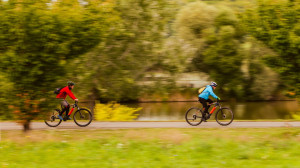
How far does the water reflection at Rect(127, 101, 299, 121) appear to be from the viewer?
2467cm

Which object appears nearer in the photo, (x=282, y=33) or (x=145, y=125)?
(x=282, y=33)

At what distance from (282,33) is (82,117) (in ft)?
25.6

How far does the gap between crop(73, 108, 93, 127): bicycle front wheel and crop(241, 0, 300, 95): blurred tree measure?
6757 millimetres

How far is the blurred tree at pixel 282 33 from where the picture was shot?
10977 mm

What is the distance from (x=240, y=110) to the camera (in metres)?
27.8

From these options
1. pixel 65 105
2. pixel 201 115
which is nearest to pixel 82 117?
pixel 65 105

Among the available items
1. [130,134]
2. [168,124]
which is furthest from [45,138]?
[168,124]

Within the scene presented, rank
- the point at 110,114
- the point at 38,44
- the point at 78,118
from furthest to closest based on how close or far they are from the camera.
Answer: the point at 110,114
the point at 78,118
the point at 38,44

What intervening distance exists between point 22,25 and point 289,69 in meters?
8.14

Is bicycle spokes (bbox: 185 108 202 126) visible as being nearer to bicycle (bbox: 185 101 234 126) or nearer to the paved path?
bicycle (bbox: 185 101 234 126)

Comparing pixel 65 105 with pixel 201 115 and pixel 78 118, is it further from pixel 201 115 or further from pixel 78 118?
pixel 201 115

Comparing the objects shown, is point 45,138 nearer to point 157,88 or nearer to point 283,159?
point 283,159

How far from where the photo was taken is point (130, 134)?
11391 mm

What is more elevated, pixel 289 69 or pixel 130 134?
pixel 289 69
